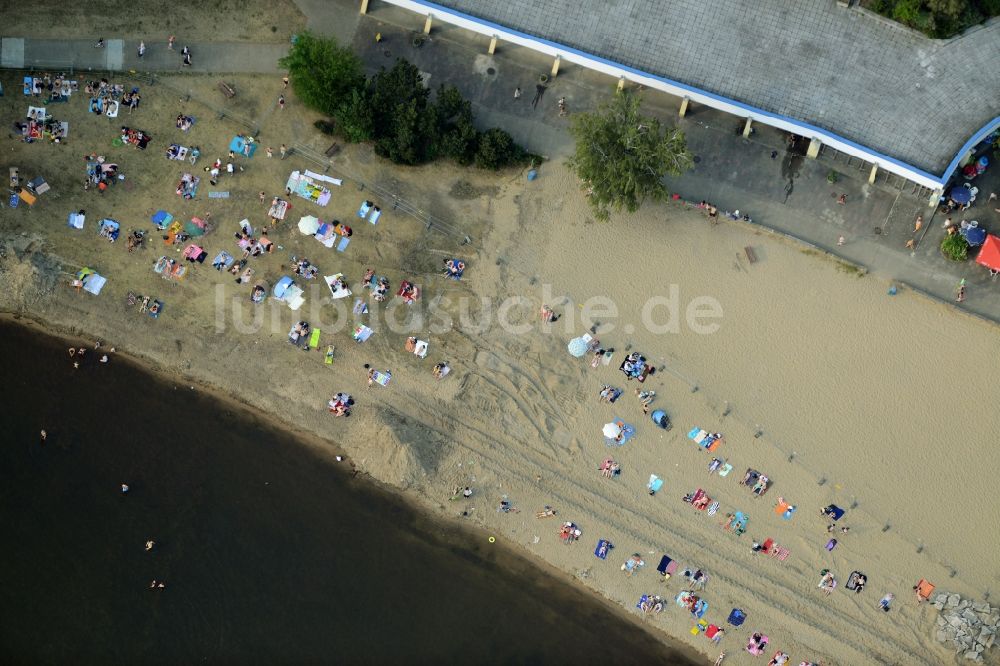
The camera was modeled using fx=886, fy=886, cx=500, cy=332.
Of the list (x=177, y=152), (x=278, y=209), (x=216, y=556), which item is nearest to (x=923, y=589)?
(x=216, y=556)

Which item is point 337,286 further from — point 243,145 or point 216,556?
point 216,556

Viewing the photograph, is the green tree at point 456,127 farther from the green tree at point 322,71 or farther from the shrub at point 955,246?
the shrub at point 955,246

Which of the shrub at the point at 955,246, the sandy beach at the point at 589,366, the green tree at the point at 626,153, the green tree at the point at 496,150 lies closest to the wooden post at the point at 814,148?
the sandy beach at the point at 589,366

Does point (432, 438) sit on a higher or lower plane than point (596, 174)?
lower

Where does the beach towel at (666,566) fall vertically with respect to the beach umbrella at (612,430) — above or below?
below

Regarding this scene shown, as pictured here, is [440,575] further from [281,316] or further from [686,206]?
[686,206]

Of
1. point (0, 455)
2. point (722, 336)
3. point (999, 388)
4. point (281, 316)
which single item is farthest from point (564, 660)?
point (0, 455)
